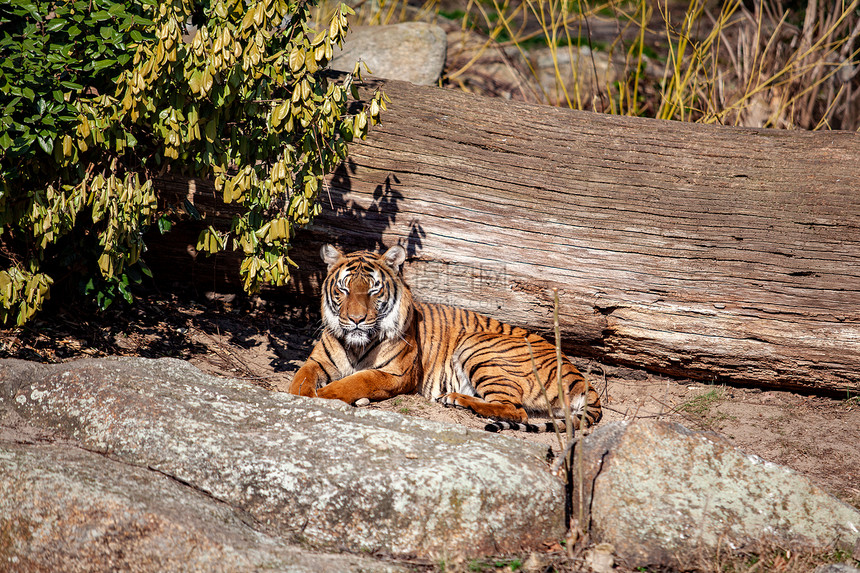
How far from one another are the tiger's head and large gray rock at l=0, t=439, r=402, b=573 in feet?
6.09

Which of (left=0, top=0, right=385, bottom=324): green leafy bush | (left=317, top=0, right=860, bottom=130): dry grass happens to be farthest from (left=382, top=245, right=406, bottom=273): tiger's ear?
(left=317, top=0, right=860, bottom=130): dry grass

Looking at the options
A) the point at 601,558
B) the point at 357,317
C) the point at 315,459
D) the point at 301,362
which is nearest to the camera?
the point at 601,558

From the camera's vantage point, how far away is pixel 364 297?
14.6 ft

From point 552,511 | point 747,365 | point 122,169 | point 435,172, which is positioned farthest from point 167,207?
point 747,365

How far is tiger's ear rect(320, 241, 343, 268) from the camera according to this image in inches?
182

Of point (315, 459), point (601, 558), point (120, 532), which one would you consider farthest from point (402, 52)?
point (120, 532)

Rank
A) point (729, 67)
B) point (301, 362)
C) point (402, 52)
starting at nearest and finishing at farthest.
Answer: point (301, 362) < point (729, 67) < point (402, 52)

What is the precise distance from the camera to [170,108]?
142 inches

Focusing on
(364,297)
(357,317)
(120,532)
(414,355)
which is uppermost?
(364,297)

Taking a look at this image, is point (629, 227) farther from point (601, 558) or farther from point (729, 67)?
point (729, 67)

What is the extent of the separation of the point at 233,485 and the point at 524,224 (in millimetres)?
2753

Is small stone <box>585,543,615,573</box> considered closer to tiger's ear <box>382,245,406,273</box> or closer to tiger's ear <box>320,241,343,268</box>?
tiger's ear <box>382,245,406,273</box>

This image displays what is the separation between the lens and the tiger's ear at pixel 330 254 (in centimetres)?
463

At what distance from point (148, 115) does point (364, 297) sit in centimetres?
164
